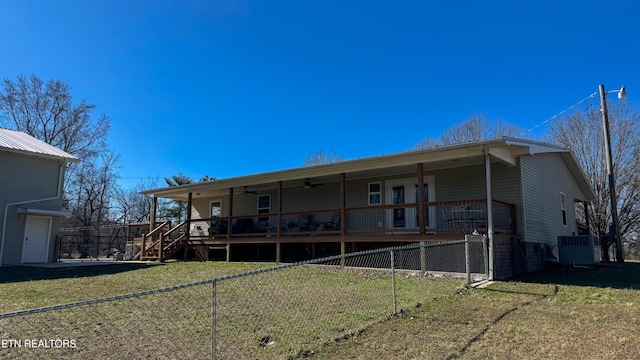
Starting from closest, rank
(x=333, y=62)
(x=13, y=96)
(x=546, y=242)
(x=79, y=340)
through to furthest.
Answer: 1. (x=79, y=340)
2. (x=546, y=242)
3. (x=333, y=62)
4. (x=13, y=96)

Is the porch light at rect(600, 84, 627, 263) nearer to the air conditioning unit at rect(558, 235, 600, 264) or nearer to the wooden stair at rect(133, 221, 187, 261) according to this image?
the air conditioning unit at rect(558, 235, 600, 264)

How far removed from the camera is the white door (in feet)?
55.9

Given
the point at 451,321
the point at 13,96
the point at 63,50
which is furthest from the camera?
the point at 13,96

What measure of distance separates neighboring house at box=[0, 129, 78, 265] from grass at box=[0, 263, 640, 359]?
787 cm

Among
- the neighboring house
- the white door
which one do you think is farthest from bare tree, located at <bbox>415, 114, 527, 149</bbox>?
the white door

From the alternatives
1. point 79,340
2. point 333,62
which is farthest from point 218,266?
point 333,62

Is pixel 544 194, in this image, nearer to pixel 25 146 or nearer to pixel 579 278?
pixel 579 278

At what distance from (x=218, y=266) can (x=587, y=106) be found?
2240 centimetres

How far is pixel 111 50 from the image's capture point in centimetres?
1750

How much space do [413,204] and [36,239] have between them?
15772 millimetres

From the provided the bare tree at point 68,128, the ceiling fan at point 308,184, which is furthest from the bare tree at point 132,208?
the ceiling fan at point 308,184

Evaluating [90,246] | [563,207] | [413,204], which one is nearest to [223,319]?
[413,204]

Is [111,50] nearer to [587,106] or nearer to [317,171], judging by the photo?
[317,171]

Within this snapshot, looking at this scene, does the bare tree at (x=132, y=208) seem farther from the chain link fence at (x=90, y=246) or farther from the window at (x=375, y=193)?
the window at (x=375, y=193)
